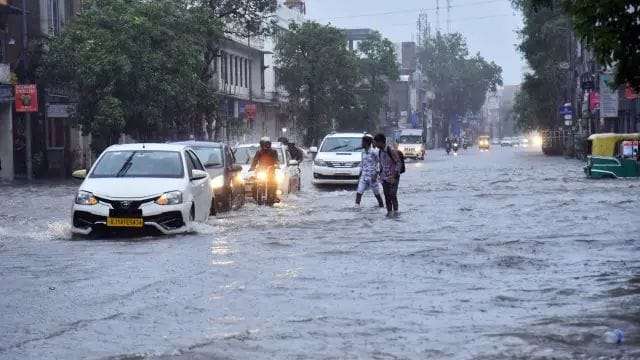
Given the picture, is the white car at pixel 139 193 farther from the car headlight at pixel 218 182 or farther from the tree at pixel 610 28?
the tree at pixel 610 28

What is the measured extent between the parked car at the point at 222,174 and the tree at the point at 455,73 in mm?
141385

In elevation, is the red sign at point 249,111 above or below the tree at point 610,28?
below

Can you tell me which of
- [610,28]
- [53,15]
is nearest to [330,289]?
[610,28]

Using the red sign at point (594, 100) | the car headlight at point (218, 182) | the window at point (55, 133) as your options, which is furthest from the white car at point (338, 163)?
the red sign at point (594, 100)

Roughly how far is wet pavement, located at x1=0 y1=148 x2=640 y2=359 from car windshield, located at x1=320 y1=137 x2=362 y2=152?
14379 millimetres

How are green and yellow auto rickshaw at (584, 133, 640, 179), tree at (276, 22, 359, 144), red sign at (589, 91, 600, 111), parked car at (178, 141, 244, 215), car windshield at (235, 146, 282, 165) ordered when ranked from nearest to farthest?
parked car at (178, 141, 244, 215), car windshield at (235, 146, 282, 165), green and yellow auto rickshaw at (584, 133, 640, 179), red sign at (589, 91, 600, 111), tree at (276, 22, 359, 144)

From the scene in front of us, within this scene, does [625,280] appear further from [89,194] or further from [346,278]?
[89,194]

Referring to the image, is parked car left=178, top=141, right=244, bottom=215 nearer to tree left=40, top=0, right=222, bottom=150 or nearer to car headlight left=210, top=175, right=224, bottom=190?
car headlight left=210, top=175, right=224, bottom=190

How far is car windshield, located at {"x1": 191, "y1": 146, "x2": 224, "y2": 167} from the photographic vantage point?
2412cm

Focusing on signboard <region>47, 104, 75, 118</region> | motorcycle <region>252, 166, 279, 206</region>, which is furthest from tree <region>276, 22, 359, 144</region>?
motorcycle <region>252, 166, 279, 206</region>

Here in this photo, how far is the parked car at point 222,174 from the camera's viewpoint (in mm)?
23547

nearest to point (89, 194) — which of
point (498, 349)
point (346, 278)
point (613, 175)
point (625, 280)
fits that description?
point (346, 278)

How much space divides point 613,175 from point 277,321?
3260 cm

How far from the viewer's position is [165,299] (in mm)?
10594
